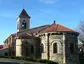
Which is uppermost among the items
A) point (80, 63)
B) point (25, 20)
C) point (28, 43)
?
point (25, 20)

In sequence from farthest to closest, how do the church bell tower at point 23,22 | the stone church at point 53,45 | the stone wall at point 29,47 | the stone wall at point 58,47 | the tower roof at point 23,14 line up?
1. the tower roof at point 23,14
2. the church bell tower at point 23,22
3. the stone wall at point 29,47
4. the stone church at point 53,45
5. the stone wall at point 58,47

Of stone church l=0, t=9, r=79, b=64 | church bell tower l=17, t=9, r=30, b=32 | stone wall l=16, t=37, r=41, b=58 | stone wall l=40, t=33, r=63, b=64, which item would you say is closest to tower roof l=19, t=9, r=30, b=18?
church bell tower l=17, t=9, r=30, b=32

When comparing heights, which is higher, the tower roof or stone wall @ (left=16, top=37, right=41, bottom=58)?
the tower roof

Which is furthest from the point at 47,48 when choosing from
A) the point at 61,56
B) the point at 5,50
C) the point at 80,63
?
the point at 5,50

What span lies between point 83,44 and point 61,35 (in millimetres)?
17593

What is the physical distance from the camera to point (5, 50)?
65.9 meters

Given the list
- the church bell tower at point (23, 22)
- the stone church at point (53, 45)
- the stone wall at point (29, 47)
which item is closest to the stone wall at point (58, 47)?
the stone church at point (53, 45)

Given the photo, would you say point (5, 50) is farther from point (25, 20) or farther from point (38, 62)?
point (38, 62)

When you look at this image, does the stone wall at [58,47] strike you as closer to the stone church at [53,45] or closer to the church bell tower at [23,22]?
the stone church at [53,45]

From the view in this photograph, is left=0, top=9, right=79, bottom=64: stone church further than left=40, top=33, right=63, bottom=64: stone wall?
Yes

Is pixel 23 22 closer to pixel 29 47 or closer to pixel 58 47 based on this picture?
pixel 29 47

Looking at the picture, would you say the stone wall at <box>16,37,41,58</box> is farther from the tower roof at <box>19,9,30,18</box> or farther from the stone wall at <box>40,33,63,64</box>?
the tower roof at <box>19,9,30,18</box>

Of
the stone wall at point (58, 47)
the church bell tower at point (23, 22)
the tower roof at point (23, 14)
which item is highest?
the tower roof at point (23, 14)

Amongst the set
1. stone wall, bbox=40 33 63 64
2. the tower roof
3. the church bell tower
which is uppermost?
the tower roof
